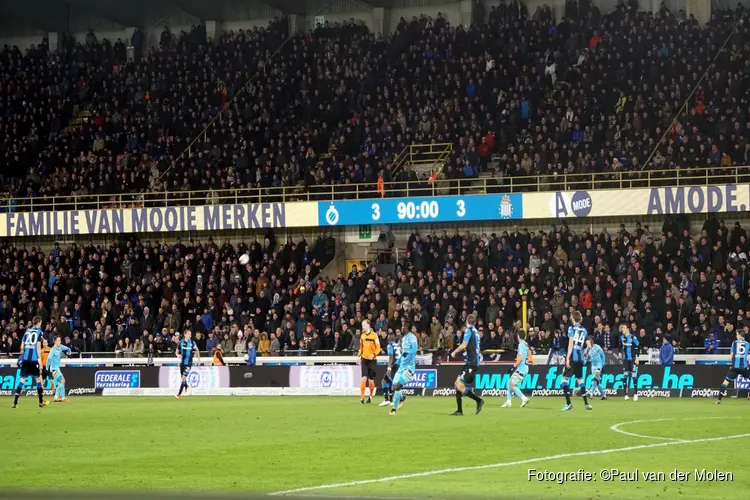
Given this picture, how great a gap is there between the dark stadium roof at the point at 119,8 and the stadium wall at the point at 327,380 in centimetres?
2364

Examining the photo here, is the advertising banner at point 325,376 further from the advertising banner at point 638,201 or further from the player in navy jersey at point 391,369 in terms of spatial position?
the advertising banner at point 638,201

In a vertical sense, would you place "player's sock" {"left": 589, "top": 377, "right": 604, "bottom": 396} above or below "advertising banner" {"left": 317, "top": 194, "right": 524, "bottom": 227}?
below

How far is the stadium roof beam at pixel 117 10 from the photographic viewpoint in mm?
58656

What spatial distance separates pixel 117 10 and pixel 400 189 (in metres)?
22.3

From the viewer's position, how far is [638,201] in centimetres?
4059

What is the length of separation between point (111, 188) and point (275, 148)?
7.04 metres

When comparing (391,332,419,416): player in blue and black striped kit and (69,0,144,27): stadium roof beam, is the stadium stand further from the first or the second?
(391,332,419,416): player in blue and black striped kit

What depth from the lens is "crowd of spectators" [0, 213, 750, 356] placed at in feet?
119

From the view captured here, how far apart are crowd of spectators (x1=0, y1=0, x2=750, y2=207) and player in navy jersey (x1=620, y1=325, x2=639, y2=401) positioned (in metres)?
9.82

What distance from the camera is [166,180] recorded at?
162ft

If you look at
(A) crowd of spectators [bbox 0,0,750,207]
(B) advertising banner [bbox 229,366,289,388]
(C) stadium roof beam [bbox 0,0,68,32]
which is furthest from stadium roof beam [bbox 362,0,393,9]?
(B) advertising banner [bbox 229,366,289,388]

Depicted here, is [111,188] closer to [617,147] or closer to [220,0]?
[220,0]

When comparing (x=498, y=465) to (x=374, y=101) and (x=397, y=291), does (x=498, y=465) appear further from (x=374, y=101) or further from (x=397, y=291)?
(x=374, y=101)

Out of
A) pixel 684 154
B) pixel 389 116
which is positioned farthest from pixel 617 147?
pixel 389 116
